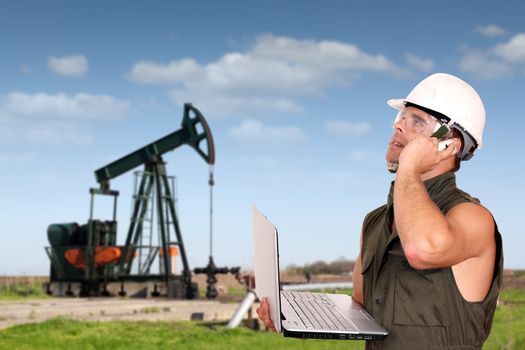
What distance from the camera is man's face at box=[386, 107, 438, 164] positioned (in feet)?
6.85

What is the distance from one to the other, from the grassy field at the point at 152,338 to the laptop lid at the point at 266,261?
6496 mm

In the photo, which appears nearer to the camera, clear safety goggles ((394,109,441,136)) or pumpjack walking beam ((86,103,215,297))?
clear safety goggles ((394,109,441,136))

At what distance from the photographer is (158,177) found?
22.1 meters

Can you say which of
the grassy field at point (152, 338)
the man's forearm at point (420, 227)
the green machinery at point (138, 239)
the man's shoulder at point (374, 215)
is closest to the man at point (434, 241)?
the man's forearm at point (420, 227)

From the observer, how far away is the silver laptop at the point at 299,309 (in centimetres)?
189

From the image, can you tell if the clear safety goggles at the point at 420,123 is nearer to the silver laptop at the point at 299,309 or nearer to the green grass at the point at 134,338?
the silver laptop at the point at 299,309

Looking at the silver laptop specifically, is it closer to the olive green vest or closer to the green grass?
the olive green vest

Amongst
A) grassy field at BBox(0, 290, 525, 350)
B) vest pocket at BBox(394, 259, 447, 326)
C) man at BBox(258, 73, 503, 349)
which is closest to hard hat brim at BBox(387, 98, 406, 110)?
A: man at BBox(258, 73, 503, 349)

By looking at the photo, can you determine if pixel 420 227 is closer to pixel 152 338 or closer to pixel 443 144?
pixel 443 144

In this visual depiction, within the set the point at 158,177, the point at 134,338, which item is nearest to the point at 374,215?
the point at 134,338

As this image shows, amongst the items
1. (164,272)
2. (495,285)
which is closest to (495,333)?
(495,285)

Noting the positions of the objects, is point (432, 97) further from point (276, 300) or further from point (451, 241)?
point (276, 300)

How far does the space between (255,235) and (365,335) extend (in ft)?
1.45

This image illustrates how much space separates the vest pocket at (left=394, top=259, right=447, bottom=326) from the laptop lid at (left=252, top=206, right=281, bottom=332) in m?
0.33
